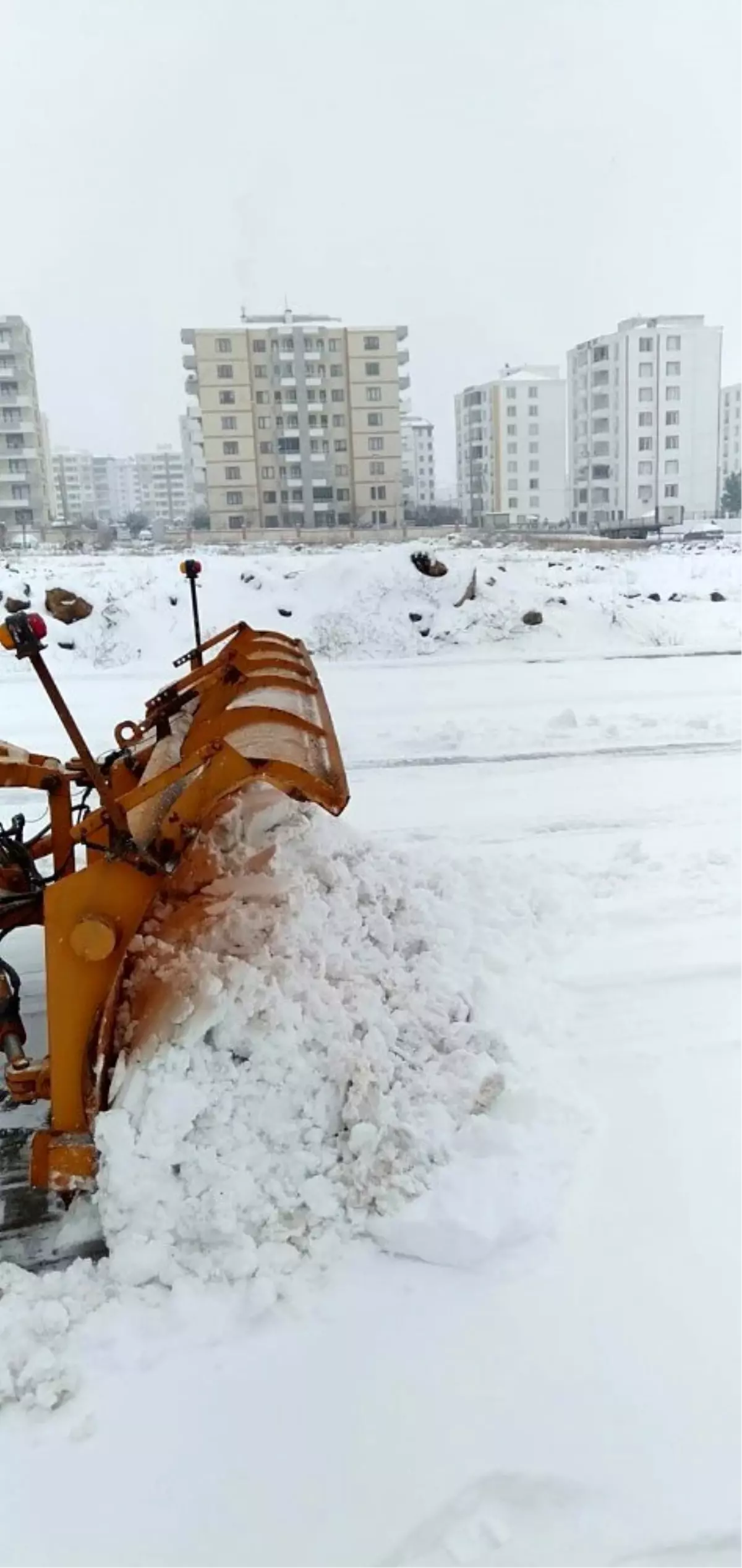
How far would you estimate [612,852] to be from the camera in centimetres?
530

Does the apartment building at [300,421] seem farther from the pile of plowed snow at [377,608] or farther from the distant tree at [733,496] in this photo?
the pile of plowed snow at [377,608]

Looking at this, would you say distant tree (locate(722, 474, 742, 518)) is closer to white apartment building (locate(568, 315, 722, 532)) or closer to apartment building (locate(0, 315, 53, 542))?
white apartment building (locate(568, 315, 722, 532))

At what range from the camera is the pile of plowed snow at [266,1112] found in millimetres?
2473

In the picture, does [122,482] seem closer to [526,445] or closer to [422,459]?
[422,459]

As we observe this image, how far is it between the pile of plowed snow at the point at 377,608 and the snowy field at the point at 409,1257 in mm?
9169

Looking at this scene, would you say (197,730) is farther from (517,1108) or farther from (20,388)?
(20,388)

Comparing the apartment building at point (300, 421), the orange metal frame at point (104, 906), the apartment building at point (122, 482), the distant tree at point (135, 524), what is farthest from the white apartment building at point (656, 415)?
the apartment building at point (122, 482)

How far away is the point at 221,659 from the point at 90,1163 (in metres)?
2.05

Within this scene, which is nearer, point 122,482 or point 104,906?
point 104,906

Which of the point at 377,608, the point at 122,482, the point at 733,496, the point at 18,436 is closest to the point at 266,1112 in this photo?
the point at 377,608

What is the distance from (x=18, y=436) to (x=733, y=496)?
1502 inches

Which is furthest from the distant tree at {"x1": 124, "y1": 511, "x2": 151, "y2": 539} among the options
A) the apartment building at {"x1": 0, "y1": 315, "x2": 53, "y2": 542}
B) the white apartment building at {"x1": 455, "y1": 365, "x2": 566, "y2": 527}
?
the white apartment building at {"x1": 455, "y1": 365, "x2": 566, "y2": 527}

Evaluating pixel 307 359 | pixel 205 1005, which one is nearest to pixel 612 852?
pixel 205 1005

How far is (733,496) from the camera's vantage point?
55812mm
